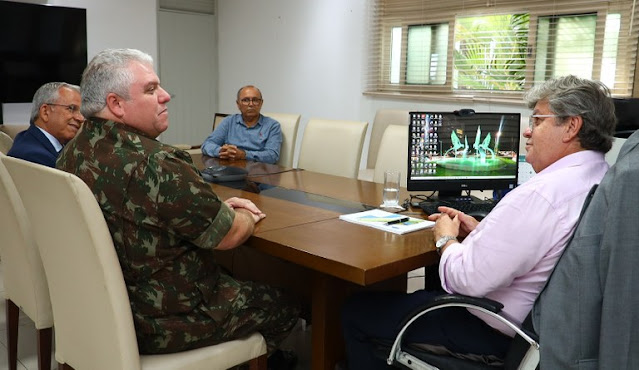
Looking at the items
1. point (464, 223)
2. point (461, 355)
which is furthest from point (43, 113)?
point (461, 355)

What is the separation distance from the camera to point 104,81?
1650 mm

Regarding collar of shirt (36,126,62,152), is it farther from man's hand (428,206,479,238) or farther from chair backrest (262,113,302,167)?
man's hand (428,206,479,238)

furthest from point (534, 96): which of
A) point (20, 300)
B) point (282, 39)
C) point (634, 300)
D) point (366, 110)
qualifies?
point (282, 39)

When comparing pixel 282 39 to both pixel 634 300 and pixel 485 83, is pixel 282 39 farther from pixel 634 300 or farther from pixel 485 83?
pixel 634 300

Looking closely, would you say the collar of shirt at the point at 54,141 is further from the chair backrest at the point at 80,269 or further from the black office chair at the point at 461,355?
the black office chair at the point at 461,355

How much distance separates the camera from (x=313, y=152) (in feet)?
12.3

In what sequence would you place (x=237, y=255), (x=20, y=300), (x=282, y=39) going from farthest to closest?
(x=282, y=39) → (x=237, y=255) → (x=20, y=300)

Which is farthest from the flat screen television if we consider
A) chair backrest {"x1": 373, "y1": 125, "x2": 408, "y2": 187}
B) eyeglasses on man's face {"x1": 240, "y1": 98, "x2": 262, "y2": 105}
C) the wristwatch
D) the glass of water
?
the wristwatch

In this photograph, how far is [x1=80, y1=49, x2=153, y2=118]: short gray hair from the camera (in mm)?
1646

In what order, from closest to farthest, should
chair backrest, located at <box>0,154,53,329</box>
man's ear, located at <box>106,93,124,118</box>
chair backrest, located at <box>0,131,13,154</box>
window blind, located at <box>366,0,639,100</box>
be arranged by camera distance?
man's ear, located at <box>106,93,124,118</box> < chair backrest, located at <box>0,154,53,329</box> < chair backrest, located at <box>0,131,13,154</box> < window blind, located at <box>366,0,639,100</box>

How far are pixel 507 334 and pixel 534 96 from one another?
0.67 m

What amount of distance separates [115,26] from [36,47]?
956 millimetres

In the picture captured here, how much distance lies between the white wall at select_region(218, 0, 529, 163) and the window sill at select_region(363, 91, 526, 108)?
47 mm

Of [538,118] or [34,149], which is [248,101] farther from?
[538,118]
